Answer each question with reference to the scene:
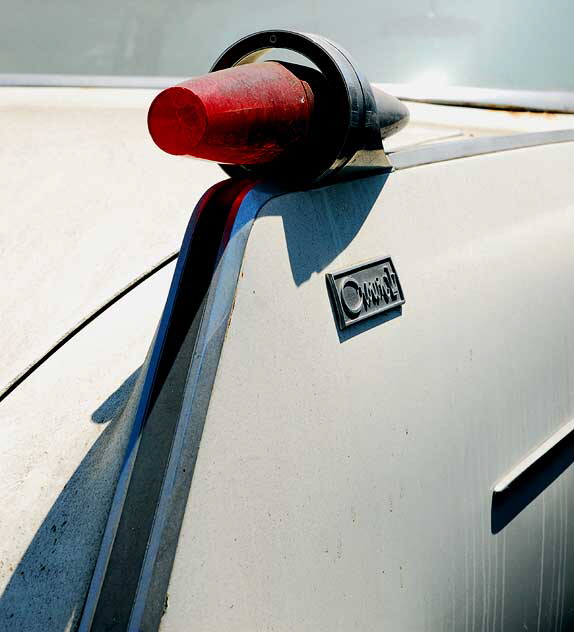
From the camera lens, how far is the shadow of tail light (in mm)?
751

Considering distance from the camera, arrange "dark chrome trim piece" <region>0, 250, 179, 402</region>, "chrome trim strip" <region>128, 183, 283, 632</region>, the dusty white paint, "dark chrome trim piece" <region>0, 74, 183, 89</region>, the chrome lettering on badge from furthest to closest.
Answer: "dark chrome trim piece" <region>0, 74, 183, 89</region>
the dusty white paint
"dark chrome trim piece" <region>0, 250, 179, 402</region>
the chrome lettering on badge
"chrome trim strip" <region>128, 183, 283, 632</region>

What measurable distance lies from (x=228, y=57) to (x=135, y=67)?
127cm

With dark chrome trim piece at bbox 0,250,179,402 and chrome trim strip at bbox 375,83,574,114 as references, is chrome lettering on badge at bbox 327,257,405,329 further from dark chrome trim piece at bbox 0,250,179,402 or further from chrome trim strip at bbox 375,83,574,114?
chrome trim strip at bbox 375,83,574,114

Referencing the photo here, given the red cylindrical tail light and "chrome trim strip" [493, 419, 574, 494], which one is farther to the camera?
"chrome trim strip" [493, 419, 574, 494]

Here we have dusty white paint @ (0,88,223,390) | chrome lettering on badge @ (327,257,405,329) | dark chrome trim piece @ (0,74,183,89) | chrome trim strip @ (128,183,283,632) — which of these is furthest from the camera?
dark chrome trim piece @ (0,74,183,89)

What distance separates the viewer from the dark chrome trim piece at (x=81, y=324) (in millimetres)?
1079

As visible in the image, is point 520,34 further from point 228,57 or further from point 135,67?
point 228,57

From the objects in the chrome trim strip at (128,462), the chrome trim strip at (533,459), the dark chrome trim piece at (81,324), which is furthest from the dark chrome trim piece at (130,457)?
the chrome trim strip at (533,459)

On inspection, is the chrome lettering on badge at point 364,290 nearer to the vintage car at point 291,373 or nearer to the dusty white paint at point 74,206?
the vintage car at point 291,373

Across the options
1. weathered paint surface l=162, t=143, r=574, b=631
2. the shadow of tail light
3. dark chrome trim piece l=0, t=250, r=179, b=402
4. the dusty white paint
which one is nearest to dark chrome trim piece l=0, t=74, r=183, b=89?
the dusty white paint

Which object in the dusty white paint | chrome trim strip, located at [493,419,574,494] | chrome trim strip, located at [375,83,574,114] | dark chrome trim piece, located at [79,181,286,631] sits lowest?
chrome trim strip, located at [493,419,574,494]

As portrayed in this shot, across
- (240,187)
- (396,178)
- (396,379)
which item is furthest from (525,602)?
(240,187)

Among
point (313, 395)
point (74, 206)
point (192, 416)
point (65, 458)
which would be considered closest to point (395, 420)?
point (313, 395)

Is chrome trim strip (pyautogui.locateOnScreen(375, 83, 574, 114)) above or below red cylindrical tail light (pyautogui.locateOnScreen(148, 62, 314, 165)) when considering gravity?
above
